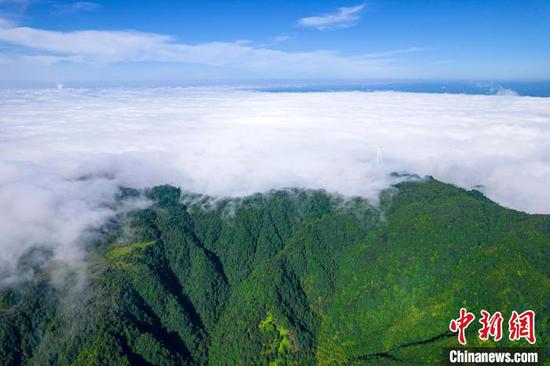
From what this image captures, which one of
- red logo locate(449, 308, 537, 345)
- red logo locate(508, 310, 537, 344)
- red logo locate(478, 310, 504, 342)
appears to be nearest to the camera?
red logo locate(508, 310, 537, 344)

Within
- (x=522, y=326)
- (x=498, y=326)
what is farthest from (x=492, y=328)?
(x=522, y=326)

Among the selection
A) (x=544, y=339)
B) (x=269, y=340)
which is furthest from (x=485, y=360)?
(x=269, y=340)

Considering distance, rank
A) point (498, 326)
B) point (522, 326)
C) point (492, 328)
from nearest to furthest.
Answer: point (522, 326), point (498, 326), point (492, 328)

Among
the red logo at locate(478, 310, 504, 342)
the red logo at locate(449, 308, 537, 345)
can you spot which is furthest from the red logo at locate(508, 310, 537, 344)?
the red logo at locate(478, 310, 504, 342)

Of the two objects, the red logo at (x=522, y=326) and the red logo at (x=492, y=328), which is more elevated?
the red logo at (x=522, y=326)

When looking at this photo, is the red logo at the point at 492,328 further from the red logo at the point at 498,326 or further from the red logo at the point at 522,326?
the red logo at the point at 522,326

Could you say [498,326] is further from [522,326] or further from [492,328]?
[522,326]

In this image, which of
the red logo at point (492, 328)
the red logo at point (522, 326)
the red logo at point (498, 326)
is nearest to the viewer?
the red logo at point (522, 326)

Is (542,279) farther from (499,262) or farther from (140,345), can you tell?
(140,345)

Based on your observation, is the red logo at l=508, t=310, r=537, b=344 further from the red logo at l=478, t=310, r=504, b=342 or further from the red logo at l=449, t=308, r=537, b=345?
the red logo at l=478, t=310, r=504, b=342

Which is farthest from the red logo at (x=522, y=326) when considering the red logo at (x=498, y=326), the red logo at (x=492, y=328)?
the red logo at (x=492, y=328)

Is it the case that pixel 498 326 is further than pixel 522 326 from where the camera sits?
Yes
